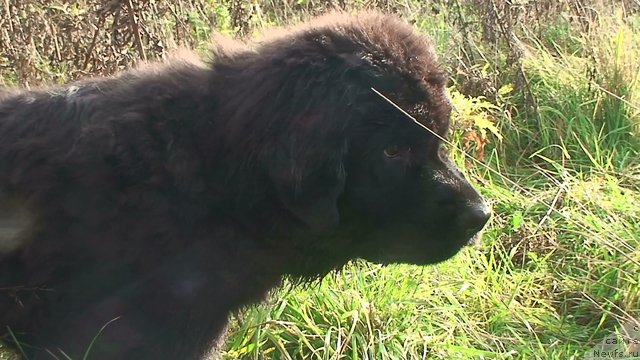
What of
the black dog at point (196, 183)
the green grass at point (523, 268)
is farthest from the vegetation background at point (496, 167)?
the black dog at point (196, 183)

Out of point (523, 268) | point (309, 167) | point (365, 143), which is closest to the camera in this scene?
point (309, 167)

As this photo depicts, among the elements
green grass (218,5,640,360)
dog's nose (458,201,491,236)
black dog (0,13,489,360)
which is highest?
black dog (0,13,489,360)

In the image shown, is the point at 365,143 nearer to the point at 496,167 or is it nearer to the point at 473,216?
the point at 473,216

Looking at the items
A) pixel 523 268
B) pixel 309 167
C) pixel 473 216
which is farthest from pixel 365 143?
pixel 523 268

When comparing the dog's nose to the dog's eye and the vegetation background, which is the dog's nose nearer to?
the dog's eye

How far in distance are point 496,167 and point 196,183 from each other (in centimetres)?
→ 264

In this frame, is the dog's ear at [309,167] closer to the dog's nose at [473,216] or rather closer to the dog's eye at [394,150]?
the dog's eye at [394,150]

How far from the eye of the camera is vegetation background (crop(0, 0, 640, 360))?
126 inches

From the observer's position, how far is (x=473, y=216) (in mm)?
2572

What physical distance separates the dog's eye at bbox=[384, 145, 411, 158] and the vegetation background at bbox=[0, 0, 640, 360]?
80 cm

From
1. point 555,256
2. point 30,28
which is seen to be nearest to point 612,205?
point 555,256

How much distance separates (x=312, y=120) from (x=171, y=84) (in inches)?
20.3

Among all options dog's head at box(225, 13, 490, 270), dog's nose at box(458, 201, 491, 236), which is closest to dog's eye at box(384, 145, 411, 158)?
dog's head at box(225, 13, 490, 270)

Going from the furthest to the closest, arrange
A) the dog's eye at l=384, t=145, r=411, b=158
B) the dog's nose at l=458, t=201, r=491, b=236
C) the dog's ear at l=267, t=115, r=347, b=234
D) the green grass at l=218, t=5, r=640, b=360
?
the green grass at l=218, t=5, r=640, b=360 → the dog's nose at l=458, t=201, r=491, b=236 → the dog's eye at l=384, t=145, r=411, b=158 → the dog's ear at l=267, t=115, r=347, b=234
